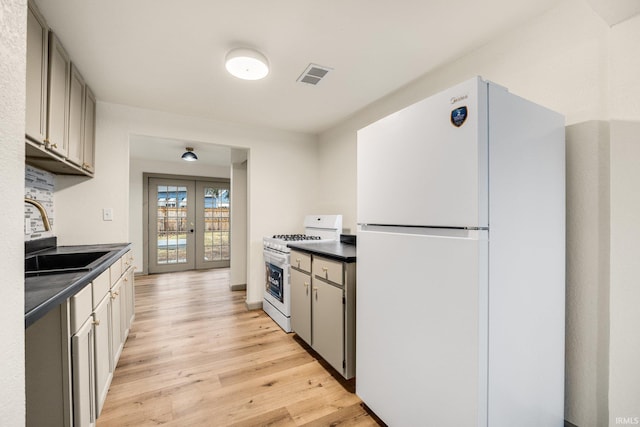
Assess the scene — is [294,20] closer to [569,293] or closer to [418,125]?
[418,125]

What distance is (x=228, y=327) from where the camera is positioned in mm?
3008

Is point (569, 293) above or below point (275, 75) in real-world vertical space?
below

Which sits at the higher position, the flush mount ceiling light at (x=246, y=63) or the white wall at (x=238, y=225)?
the flush mount ceiling light at (x=246, y=63)

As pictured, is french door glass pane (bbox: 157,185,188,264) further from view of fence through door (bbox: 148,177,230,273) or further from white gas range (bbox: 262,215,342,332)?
white gas range (bbox: 262,215,342,332)

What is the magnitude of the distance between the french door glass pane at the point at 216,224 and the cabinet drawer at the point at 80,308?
4.88 metres

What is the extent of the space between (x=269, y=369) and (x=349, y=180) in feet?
6.84

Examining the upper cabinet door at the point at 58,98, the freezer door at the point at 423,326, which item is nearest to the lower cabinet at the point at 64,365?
the upper cabinet door at the point at 58,98

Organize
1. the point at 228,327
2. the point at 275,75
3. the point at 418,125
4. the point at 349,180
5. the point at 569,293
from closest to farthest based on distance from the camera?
the point at 418,125 → the point at 569,293 → the point at 275,75 → the point at 228,327 → the point at 349,180

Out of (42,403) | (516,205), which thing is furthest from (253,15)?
(42,403)

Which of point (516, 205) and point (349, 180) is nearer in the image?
point (516, 205)

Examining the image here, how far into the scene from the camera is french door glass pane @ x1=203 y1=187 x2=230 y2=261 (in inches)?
244

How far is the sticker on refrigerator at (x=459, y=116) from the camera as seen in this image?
44.7 inches

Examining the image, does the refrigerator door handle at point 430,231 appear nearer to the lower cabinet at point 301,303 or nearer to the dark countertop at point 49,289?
the lower cabinet at point 301,303

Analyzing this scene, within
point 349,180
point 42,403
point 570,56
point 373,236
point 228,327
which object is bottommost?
point 228,327
